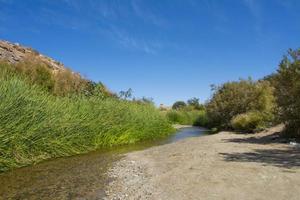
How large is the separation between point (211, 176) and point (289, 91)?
9614 millimetres

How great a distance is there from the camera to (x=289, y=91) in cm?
1620

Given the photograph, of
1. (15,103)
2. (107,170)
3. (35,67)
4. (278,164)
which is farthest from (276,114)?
(35,67)

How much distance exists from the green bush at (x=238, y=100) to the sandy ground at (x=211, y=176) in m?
15.8

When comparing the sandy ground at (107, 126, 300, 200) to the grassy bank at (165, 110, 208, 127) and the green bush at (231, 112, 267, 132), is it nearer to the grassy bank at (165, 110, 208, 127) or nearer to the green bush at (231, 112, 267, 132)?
the green bush at (231, 112, 267, 132)

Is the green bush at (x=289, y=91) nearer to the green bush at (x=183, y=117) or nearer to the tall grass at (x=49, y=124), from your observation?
the tall grass at (x=49, y=124)

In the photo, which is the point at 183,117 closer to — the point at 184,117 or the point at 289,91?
the point at 184,117

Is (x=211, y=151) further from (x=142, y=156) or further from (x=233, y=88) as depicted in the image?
(x=233, y=88)

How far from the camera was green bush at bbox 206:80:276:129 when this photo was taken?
27.2 meters

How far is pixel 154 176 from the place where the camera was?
29.4 ft

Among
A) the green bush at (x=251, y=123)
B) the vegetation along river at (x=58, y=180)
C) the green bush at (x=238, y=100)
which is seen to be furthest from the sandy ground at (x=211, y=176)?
the green bush at (x=238, y=100)

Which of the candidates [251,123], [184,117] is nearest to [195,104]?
[184,117]

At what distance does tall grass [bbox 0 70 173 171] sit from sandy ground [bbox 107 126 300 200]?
286cm

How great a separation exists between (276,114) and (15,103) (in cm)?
1233

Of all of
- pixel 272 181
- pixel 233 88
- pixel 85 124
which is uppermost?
pixel 233 88
